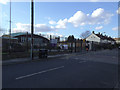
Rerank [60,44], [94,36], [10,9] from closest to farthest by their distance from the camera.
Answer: [10,9], [60,44], [94,36]

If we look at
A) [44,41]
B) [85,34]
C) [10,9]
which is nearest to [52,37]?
[44,41]

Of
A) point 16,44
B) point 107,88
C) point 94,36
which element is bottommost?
point 107,88

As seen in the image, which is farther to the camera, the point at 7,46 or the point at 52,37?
the point at 52,37

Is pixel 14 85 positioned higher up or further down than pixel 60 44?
further down

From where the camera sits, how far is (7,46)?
555 inches

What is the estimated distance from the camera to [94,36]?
71875 millimetres

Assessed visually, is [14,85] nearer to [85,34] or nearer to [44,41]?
[44,41]

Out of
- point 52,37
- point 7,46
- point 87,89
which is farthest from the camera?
point 52,37

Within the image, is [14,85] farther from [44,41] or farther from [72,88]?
[44,41]

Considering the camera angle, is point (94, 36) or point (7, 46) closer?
point (7, 46)

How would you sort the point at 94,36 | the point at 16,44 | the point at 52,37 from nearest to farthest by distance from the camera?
the point at 16,44 → the point at 52,37 → the point at 94,36

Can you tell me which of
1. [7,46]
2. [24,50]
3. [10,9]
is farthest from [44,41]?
[10,9]

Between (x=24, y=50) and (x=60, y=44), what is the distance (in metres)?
9.91

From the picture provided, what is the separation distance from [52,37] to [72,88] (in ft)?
46.8
